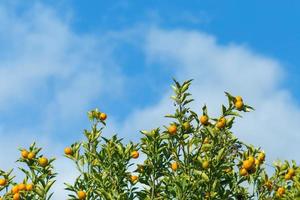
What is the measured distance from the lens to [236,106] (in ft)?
27.9

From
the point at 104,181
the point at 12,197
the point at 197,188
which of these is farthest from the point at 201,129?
the point at 12,197

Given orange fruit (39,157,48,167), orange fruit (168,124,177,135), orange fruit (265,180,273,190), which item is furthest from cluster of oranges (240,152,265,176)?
orange fruit (39,157,48,167)

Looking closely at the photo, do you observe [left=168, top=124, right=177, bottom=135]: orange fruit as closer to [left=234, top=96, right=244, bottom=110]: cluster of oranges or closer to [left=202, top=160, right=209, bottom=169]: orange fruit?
[left=202, top=160, right=209, bottom=169]: orange fruit

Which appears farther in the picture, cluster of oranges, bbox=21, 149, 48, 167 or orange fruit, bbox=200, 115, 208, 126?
cluster of oranges, bbox=21, 149, 48, 167

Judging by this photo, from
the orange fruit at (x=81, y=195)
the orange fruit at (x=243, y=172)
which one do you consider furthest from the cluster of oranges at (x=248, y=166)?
the orange fruit at (x=81, y=195)

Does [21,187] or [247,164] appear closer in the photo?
[247,164]

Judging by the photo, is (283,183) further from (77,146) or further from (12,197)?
(12,197)

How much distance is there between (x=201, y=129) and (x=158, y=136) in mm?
574

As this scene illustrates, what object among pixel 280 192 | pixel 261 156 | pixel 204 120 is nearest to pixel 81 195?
pixel 204 120

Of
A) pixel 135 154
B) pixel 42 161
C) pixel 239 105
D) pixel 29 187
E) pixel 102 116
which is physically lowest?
pixel 29 187

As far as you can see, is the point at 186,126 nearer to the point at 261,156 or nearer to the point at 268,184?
the point at 261,156

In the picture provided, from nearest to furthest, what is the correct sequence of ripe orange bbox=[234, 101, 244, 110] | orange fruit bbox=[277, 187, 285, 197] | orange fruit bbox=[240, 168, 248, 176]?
ripe orange bbox=[234, 101, 244, 110] < orange fruit bbox=[240, 168, 248, 176] < orange fruit bbox=[277, 187, 285, 197]

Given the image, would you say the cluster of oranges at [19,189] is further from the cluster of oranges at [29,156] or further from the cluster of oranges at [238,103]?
the cluster of oranges at [238,103]

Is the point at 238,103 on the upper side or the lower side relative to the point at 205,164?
upper
